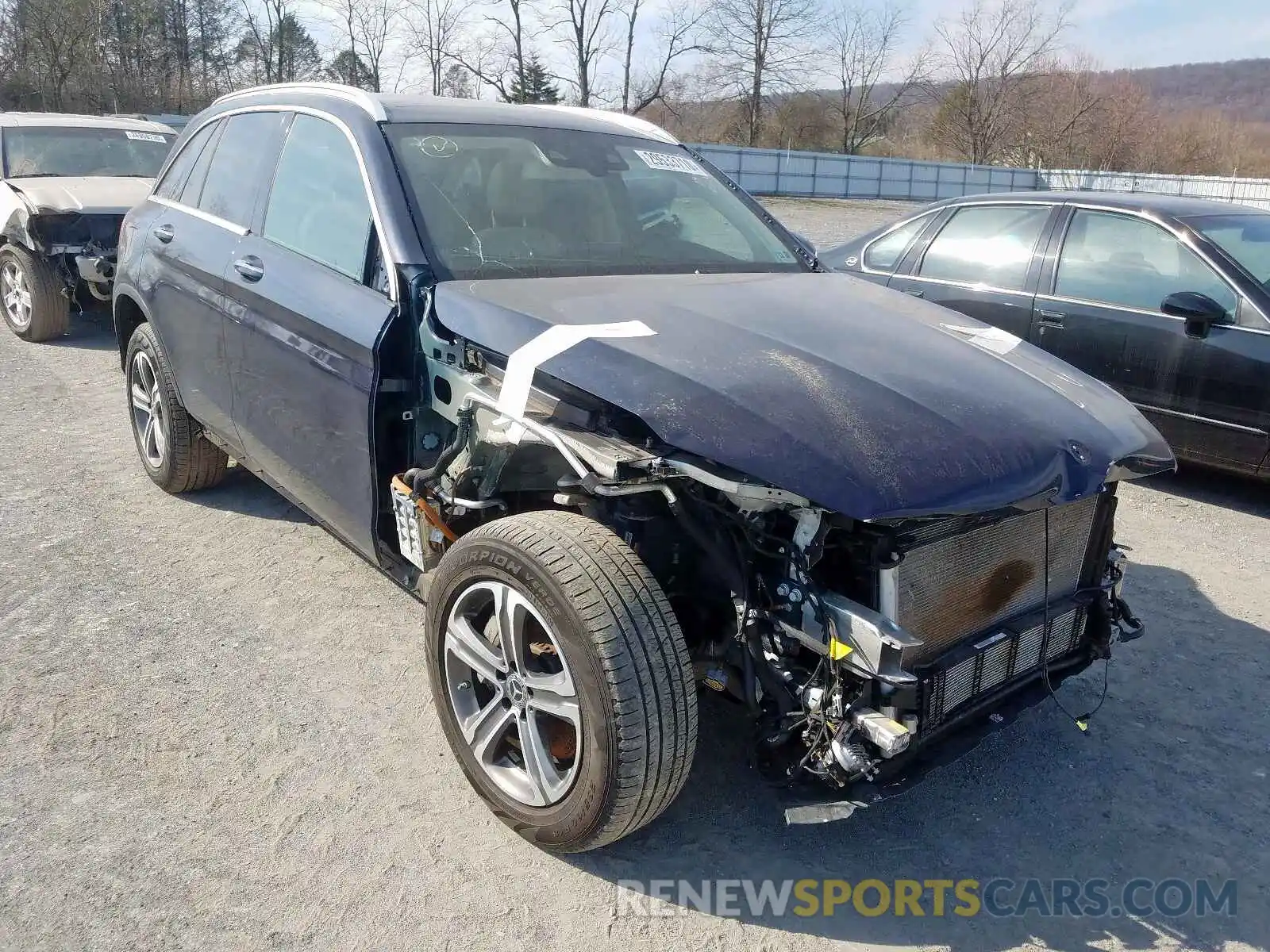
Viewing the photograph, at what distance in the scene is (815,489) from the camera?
86.0 inches

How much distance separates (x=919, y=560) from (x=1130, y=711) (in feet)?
5.01

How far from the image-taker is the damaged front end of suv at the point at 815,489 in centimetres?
229

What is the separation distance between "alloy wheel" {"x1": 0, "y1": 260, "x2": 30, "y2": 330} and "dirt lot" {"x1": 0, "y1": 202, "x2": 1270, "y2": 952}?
5.19 metres

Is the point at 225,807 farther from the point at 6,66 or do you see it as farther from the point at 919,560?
the point at 6,66

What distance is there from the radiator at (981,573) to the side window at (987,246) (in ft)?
12.0

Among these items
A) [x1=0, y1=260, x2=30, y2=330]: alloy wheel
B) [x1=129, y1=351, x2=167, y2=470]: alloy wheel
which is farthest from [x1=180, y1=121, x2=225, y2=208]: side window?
[x1=0, y1=260, x2=30, y2=330]: alloy wheel

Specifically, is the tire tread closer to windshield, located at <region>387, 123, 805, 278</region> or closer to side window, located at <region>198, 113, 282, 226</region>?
windshield, located at <region>387, 123, 805, 278</region>

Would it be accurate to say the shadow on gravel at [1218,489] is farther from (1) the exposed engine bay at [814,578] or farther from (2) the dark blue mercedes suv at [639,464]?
(1) the exposed engine bay at [814,578]

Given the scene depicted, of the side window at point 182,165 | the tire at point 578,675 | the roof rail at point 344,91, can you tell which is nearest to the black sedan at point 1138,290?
the roof rail at point 344,91

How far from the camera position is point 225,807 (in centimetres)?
276

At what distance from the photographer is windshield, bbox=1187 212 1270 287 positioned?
5363 mm

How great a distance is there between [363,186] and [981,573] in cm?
231

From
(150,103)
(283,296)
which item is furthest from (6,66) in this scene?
(283,296)

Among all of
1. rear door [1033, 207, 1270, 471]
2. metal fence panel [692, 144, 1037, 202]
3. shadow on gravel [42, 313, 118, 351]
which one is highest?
metal fence panel [692, 144, 1037, 202]
